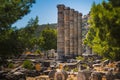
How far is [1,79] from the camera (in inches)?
954

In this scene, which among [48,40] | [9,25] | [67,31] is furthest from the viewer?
[48,40]

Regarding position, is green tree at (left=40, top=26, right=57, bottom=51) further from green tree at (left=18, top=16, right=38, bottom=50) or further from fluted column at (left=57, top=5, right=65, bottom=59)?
green tree at (left=18, top=16, right=38, bottom=50)

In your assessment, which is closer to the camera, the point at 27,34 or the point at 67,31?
the point at 27,34

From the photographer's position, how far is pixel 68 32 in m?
48.2

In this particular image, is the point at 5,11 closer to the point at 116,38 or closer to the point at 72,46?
the point at 116,38

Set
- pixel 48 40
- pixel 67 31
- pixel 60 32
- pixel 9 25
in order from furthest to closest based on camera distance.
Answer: pixel 48 40 → pixel 67 31 → pixel 60 32 → pixel 9 25

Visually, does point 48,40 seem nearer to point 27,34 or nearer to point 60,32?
point 60,32

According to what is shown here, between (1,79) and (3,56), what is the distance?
249cm

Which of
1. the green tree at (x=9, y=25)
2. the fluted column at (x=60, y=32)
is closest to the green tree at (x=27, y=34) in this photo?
the green tree at (x=9, y=25)

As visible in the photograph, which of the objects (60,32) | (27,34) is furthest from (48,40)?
(27,34)

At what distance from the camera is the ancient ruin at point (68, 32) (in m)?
46.9

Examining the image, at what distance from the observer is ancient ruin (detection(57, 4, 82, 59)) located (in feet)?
154

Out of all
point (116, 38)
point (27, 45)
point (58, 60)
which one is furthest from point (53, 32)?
point (116, 38)

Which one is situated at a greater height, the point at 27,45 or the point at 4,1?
the point at 4,1
